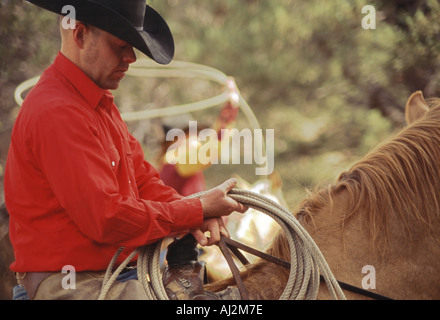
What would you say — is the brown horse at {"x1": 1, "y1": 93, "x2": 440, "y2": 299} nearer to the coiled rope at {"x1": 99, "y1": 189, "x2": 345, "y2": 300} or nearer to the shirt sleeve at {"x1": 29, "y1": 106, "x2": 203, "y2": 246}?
the coiled rope at {"x1": 99, "y1": 189, "x2": 345, "y2": 300}

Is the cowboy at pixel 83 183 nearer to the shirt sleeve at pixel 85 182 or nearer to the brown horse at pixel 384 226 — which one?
the shirt sleeve at pixel 85 182

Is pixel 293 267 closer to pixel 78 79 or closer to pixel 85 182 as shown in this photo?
pixel 85 182

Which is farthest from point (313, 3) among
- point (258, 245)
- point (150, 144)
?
point (258, 245)

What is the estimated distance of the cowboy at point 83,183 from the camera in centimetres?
155

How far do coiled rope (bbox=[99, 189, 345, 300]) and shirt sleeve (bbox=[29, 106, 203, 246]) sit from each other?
13cm

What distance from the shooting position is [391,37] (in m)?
5.73

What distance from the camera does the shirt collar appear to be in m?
1.73

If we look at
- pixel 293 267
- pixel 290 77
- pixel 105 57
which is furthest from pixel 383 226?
pixel 290 77

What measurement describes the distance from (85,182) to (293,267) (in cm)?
80

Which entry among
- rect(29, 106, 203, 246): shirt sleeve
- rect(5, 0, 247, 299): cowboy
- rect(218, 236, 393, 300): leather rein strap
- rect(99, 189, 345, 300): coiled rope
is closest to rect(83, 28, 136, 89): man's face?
rect(5, 0, 247, 299): cowboy

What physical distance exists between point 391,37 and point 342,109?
3601 millimetres

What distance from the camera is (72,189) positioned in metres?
1.53

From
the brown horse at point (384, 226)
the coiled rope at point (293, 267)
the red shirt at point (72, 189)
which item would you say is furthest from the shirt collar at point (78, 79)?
the brown horse at point (384, 226)

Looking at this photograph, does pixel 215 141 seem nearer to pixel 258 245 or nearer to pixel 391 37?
pixel 258 245
